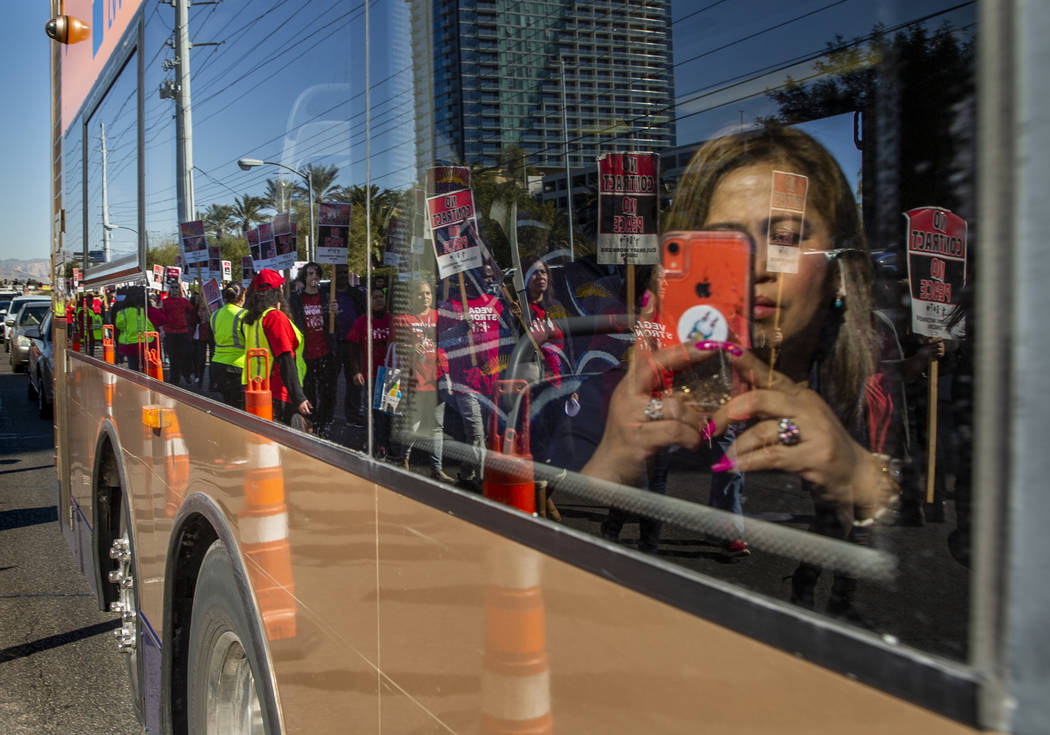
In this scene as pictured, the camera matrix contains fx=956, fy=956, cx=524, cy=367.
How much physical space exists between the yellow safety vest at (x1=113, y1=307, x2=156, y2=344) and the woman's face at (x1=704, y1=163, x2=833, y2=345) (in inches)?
107

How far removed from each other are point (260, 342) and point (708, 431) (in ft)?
4.30

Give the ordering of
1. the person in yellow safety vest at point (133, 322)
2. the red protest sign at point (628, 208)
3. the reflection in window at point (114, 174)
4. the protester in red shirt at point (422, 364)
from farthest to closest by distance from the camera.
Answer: the reflection in window at point (114, 174), the person in yellow safety vest at point (133, 322), the protester in red shirt at point (422, 364), the red protest sign at point (628, 208)

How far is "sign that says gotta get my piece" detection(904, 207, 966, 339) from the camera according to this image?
0.92m

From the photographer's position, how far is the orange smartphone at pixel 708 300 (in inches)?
42.8

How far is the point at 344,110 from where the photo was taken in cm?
175

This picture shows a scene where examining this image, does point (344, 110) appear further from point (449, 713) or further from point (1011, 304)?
point (1011, 304)

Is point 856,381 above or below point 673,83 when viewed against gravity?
below

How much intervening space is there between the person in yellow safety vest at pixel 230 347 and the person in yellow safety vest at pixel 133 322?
843mm

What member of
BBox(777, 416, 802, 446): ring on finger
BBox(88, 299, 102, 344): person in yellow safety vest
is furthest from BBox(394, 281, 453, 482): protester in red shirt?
BBox(88, 299, 102, 344): person in yellow safety vest

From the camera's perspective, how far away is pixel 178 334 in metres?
3.10

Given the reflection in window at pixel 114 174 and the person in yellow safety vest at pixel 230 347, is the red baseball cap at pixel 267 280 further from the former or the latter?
the reflection in window at pixel 114 174

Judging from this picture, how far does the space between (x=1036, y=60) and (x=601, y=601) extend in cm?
67

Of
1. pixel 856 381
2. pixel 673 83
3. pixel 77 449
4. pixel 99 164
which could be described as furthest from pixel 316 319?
pixel 77 449

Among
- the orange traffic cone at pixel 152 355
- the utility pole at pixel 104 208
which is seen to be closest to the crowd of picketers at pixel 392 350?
the orange traffic cone at pixel 152 355
